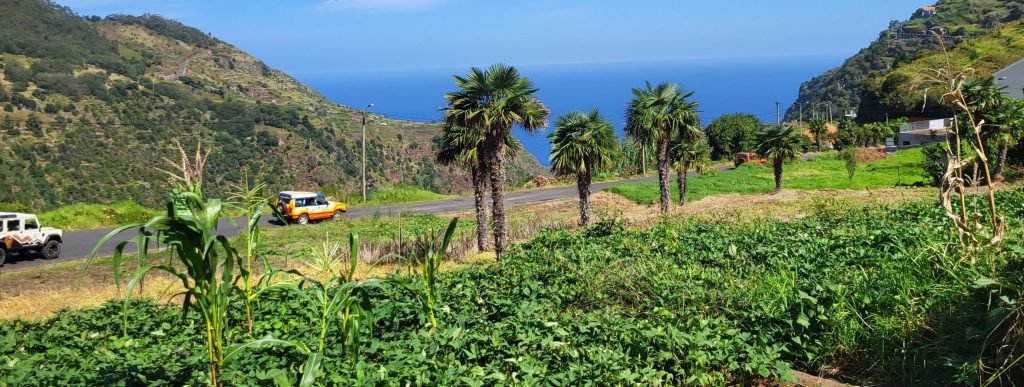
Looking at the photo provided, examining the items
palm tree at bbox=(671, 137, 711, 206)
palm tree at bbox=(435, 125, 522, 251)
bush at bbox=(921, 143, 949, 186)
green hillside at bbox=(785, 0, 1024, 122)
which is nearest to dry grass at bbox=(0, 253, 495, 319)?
palm tree at bbox=(435, 125, 522, 251)

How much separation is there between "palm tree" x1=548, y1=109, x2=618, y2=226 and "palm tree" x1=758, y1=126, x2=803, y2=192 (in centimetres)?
1337

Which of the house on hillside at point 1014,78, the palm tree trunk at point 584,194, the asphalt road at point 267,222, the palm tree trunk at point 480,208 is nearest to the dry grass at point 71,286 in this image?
the palm tree trunk at point 480,208

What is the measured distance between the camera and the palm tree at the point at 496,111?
20.9 metres

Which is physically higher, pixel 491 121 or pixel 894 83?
pixel 894 83

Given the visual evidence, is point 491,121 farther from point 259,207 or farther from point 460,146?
point 259,207

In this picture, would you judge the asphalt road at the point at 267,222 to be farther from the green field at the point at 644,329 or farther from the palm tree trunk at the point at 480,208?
the green field at the point at 644,329

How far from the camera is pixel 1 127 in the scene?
178 ft

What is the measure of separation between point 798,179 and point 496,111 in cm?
3030

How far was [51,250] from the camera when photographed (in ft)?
81.9

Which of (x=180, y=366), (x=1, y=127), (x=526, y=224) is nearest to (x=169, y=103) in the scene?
(x=1, y=127)

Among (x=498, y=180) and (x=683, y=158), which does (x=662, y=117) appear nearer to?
(x=683, y=158)

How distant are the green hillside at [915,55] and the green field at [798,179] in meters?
21.5

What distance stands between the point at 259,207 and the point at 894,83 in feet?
329

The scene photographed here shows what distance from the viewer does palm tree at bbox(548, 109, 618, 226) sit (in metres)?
26.4
